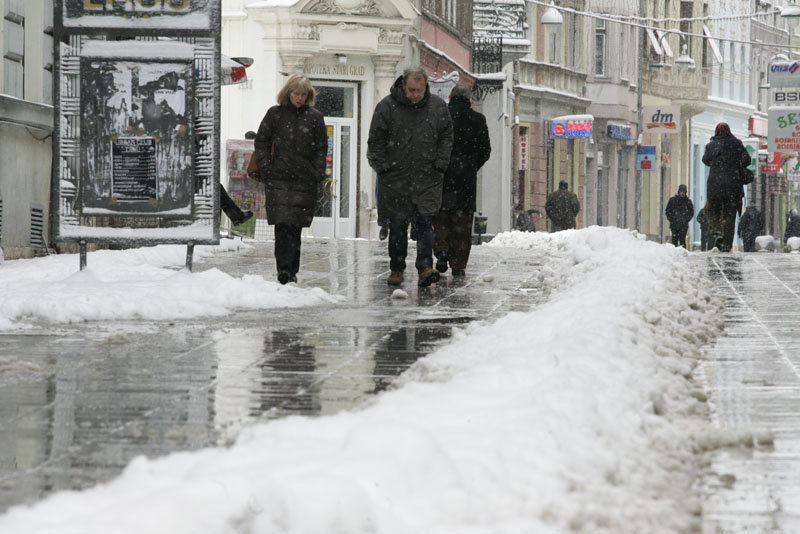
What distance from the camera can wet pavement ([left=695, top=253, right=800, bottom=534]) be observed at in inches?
182

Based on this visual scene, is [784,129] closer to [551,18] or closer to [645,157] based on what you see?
[551,18]

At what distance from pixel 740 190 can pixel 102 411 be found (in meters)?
18.0

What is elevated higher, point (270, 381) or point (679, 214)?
point (679, 214)

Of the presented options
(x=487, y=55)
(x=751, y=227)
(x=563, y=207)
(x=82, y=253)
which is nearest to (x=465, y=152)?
(x=82, y=253)

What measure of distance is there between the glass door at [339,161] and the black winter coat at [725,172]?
10.5 metres

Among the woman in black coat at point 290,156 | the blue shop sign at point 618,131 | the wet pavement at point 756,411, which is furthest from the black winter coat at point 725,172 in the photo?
the blue shop sign at point 618,131

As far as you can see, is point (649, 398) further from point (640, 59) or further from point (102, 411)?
point (640, 59)

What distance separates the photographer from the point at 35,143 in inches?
731

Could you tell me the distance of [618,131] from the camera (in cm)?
5572

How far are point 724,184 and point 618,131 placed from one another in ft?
108

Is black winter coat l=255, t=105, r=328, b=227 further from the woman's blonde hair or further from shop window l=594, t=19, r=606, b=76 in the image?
shop window l=594, t=19, r=606, b=76

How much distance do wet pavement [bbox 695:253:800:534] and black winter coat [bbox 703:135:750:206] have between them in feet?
32.4

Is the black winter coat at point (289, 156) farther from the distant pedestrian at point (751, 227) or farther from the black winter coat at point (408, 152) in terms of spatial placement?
the distant pedestrian at point (751, 227)

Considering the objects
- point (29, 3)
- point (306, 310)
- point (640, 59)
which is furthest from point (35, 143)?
point (640, 59)
